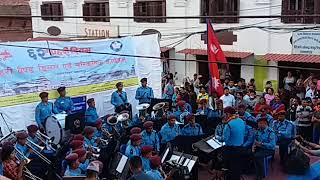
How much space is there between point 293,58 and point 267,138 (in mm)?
8488

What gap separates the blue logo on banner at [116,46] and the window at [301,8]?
22.6ft

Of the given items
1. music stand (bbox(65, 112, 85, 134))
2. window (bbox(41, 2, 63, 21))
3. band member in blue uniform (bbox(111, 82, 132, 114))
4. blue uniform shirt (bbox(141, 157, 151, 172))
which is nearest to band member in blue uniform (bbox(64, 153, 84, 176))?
blue uniform shirt (bbox(141, 157, 151, 172))

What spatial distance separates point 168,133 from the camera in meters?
9.86

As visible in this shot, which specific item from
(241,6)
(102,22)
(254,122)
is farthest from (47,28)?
(254,122)

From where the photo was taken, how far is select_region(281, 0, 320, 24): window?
56.9 ft

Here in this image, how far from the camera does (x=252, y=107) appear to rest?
1315cm

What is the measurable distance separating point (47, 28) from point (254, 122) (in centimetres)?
2200

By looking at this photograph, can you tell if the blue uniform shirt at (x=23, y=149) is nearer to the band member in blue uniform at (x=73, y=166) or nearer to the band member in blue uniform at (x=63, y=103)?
the band member in blue uniform at (x=73, y=166)

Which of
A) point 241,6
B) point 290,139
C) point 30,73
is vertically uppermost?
point 241,6

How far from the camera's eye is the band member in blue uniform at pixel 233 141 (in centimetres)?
943

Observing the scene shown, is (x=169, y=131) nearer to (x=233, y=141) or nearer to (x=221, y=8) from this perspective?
(x=233, y=141)

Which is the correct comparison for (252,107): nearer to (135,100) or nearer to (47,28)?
(135,100)

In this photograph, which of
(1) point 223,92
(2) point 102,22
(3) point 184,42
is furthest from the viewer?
(2) point 102,22

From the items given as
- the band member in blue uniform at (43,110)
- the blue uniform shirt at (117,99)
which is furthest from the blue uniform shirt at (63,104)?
the blue uniform shirt at (117,99)
